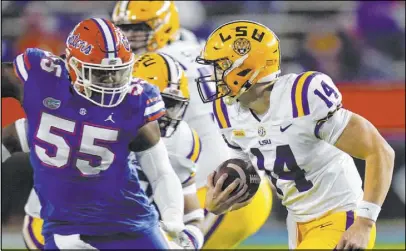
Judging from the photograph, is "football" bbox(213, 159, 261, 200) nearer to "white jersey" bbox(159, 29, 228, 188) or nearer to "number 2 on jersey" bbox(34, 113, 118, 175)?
"number 2 on jersey" bbox(34, 113, 118, 175)

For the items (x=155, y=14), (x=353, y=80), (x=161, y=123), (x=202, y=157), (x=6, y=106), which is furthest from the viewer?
(x=353, y=80)

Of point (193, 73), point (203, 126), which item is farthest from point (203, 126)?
point (193, 73)

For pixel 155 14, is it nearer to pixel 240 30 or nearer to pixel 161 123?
pixel 161 123

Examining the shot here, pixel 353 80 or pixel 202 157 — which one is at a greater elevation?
pixel 202 157

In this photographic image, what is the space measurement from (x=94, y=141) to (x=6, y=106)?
2453 mm

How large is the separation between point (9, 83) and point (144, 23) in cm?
182

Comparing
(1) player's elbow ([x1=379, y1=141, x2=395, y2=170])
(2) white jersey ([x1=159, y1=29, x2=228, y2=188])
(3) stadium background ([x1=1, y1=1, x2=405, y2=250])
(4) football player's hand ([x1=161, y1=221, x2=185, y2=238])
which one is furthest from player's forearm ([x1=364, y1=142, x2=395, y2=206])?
(3) stadium background ([x1=1, y1=1, x2=405, y2=250])

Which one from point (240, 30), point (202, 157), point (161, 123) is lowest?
point (202, 157)

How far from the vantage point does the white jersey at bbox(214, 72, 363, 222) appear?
10.8 ft

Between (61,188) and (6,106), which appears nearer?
(61,188)

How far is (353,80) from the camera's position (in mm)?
7621

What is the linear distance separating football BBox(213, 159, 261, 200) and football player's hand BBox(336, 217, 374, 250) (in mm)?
520

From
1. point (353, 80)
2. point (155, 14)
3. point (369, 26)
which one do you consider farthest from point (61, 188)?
point (369, 26)

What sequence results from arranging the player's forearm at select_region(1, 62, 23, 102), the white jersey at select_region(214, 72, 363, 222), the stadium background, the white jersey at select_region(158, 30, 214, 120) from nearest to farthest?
the white jersey at select_region(214, 72, 363, 222)
the player's forearm at select_region(1, 62, 23, 102)
the white jersey at select_region(158, 30, 214, 120)
the stadium background
